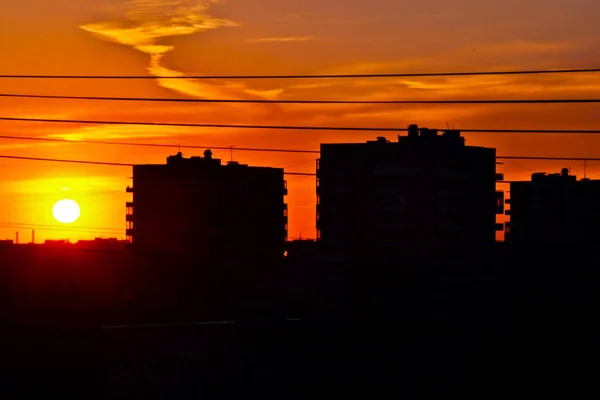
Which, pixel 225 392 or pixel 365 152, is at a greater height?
pixel 365 152

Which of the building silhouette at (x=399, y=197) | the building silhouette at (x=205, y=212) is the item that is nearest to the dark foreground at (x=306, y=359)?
the building silhouette at (x=399, y=197)

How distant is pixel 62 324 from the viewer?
1299 inches

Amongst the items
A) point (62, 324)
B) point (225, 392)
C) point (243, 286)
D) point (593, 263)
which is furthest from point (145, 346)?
point (593, 263)

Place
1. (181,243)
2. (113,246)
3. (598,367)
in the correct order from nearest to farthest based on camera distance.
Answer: (598,367)
(181,243)
(113,246)

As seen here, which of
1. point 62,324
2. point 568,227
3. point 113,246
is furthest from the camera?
point 113,246

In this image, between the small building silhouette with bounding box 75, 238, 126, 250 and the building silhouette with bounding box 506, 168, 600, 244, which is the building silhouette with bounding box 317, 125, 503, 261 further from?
the small building silhouette with bounding box 75, 238, 126, 250

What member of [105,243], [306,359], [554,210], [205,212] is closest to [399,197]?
[205,212]

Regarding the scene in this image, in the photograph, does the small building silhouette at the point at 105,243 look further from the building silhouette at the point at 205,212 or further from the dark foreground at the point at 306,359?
the dark foreground at the point at 306,359

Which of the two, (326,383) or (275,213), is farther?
(275,213)

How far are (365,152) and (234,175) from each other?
2032cm

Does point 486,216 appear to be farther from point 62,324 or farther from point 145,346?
point 145,346

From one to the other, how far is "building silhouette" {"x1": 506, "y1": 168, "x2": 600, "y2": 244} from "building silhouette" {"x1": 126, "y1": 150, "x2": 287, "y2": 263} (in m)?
22.1

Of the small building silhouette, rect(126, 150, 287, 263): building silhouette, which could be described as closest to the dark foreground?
rect(126, 150, 287, 263): building silhouette

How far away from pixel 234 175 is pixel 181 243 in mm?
8975
